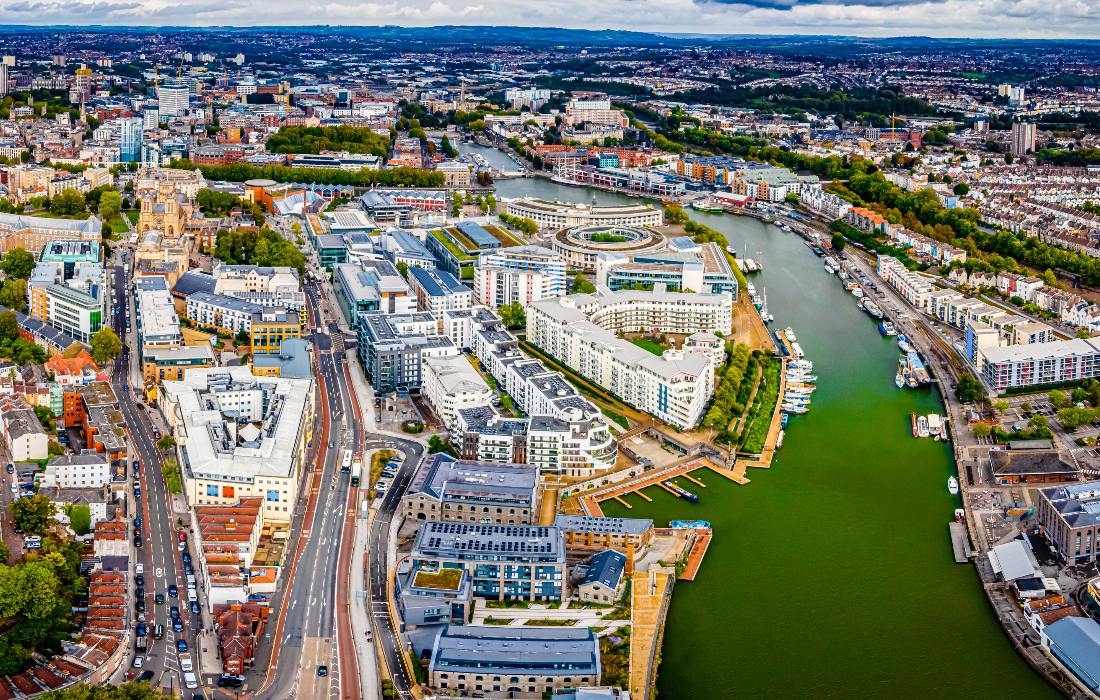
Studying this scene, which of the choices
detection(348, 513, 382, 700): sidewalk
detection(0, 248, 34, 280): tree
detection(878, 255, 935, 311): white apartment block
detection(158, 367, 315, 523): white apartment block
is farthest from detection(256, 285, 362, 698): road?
detection(878, 255, 935, 311): white apartment block

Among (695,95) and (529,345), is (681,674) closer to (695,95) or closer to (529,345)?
(529,345)

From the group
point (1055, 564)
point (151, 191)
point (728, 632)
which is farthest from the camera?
point (151, 191)

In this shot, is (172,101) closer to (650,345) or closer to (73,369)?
(73,369)

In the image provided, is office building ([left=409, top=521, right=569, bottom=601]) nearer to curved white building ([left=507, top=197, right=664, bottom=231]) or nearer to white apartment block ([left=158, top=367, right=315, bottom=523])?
white apartment block ([left=158, top=367, right=315, bottom=523])

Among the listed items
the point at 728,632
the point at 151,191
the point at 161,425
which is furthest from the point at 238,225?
the point at 728,632

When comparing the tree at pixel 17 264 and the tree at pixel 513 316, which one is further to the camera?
the tree at pixel 17 264

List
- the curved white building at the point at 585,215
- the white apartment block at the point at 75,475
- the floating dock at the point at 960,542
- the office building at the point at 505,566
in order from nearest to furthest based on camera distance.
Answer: the office building at the point at 505,566, the floating dock at the point at 960,542, the white apartment block at the point at 75,475, the curved white building at the point at 585,215

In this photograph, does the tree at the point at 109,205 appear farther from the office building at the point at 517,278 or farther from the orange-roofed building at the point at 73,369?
the orange-roofed building at the point at 73,369

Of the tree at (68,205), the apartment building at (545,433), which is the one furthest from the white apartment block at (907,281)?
the tree at (68,205)
